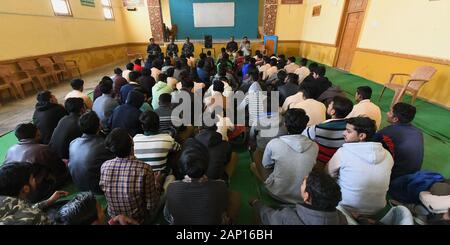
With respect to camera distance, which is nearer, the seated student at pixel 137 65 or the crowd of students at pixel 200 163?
the crowd of students at pixel 200 163

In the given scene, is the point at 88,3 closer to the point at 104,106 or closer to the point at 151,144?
the point at 104,106

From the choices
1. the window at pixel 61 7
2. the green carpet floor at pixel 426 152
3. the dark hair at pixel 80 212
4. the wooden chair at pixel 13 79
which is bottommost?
the green carpet floor at pixel 426 152

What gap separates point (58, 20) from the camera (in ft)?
22.0

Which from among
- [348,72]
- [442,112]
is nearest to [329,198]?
[442,112]

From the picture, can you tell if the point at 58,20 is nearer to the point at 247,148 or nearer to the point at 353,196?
the point at 247,148

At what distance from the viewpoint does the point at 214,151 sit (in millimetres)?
1829

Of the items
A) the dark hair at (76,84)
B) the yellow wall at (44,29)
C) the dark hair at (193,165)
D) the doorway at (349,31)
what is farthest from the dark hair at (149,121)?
the doorway at (349,31)

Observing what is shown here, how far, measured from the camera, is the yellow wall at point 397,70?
4.09 m

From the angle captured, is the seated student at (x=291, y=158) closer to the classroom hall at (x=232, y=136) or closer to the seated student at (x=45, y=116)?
the classroom hall at (x=232, y=136)

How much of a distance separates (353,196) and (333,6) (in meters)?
8.47

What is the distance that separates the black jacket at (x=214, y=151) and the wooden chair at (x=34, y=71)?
6.02m

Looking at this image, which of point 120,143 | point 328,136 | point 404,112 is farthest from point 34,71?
point 404,112

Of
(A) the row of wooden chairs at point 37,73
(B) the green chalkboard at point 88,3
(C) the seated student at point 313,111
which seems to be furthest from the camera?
(B) the green chalkboard at point 88,3

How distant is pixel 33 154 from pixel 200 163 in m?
1.61
